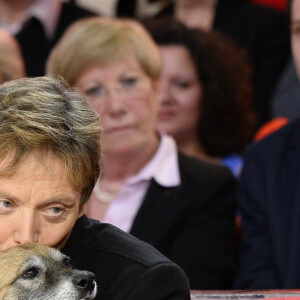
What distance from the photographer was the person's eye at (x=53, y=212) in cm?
217

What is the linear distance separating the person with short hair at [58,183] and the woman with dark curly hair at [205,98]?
2374mm

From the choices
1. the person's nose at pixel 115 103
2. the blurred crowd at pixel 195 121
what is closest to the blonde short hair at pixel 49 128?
the blurred crowd at pixel 195 121

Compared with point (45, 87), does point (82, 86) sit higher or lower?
lower

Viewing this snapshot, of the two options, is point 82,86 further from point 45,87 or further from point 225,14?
point 45,87

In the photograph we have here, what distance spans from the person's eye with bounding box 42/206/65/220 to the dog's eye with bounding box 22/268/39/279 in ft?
0.60

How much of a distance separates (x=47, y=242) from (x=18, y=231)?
0.11 meters

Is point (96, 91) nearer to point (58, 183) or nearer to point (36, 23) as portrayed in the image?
point (36, 23)

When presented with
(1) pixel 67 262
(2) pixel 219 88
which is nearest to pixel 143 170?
(2) pixel 219 88

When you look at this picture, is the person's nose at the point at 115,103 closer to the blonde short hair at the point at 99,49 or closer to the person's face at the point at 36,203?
the blonde short hair at the point at 99,49

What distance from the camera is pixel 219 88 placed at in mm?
4648

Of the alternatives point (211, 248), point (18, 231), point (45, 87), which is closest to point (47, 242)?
point (18, 231)

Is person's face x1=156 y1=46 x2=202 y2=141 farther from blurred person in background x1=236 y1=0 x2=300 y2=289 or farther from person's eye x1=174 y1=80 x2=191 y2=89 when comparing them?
blurred person in background x1=236 y1=0 x2=300 y2=289

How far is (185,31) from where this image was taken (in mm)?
4738

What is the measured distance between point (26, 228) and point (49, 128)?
0.85 feet
